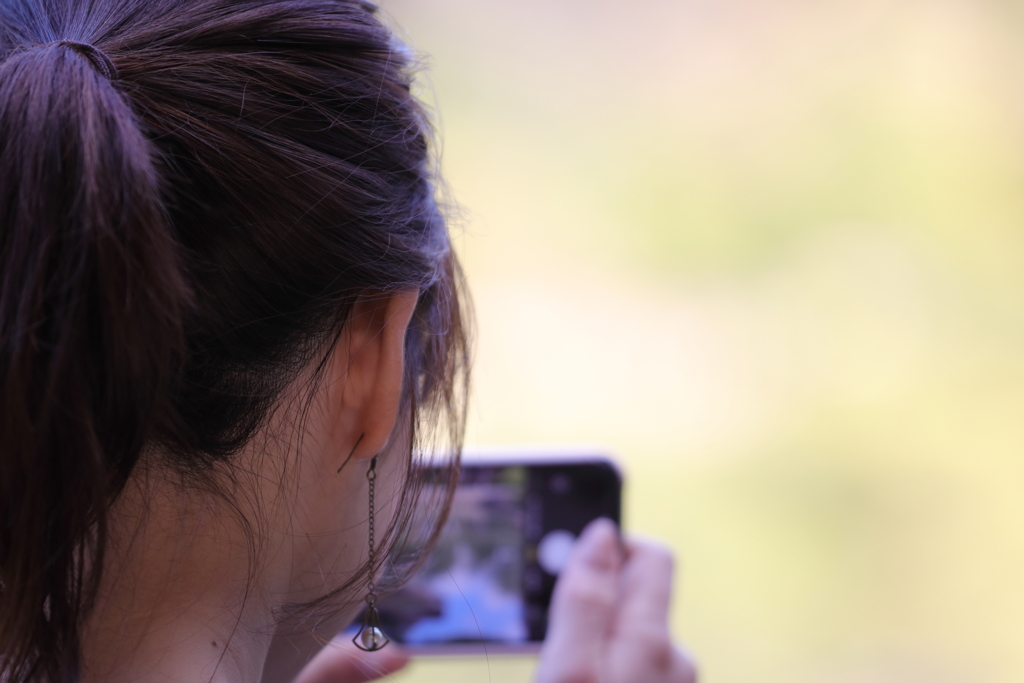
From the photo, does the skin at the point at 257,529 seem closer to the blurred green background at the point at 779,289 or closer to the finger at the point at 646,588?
the finger at the point at 646,588

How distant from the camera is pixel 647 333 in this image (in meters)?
1.36

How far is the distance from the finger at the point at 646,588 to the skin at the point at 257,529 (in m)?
0.23

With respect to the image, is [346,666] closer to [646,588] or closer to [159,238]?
[646,588]

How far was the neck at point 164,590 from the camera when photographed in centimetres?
37

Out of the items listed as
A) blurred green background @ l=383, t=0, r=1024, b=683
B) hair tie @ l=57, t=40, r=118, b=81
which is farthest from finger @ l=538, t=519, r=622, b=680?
blurred green background @ l=383, t=0, r=1024, b=683

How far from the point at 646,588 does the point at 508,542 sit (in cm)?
18

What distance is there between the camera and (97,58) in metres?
0.34

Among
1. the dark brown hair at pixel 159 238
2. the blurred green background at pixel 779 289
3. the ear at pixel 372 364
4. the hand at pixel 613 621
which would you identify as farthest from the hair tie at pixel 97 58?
the blurred green background at pixel 779 289

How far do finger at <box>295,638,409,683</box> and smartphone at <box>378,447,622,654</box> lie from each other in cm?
8

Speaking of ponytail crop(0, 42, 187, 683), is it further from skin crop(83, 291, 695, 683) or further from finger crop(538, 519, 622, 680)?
finger crop(538, 519, 622, 680)

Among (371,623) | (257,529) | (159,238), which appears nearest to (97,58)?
(159,238)

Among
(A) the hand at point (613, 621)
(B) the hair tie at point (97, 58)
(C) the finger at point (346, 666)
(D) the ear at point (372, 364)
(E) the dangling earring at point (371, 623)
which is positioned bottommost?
(C) the finger at point (346, 666)

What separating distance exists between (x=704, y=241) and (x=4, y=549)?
1.21 metres

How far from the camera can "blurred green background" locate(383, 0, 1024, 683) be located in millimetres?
1317
